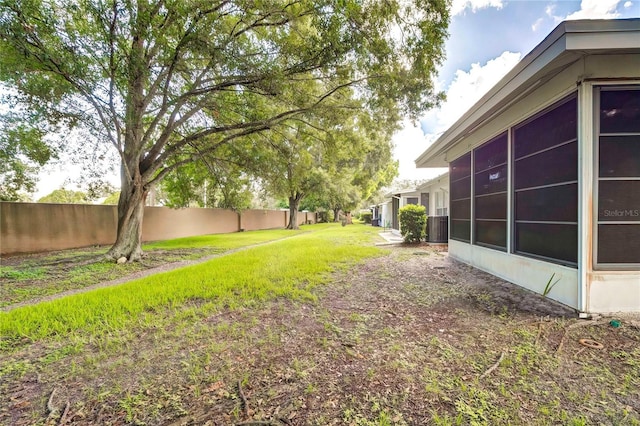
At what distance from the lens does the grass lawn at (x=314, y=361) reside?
1.86 m

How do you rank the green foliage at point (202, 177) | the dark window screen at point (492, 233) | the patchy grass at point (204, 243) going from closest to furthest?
the dark window screen at point (492, 233) < the green foliage at point (202, 177) < the patchy grass at point (204, 243)

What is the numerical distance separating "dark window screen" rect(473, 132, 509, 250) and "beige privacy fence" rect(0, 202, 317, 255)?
13253mm

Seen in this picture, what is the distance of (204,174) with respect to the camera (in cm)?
1149

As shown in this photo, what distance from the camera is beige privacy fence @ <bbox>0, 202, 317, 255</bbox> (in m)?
8.20

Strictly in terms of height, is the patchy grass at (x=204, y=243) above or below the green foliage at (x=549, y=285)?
below

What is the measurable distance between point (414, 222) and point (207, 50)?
8.67 metres

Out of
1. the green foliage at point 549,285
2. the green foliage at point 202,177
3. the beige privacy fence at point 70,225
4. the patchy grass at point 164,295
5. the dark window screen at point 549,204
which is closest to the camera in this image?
the patchy grass at point 164,295

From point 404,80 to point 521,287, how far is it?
4813 millimetres

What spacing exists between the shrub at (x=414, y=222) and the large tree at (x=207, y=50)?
4.38m

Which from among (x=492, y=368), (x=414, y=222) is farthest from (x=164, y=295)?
(x=414, y=222)

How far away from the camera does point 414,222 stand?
34.2 ft

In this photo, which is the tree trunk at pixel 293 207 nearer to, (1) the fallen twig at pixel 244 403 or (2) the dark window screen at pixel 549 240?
(2) the dark window screen at pixel 549 240

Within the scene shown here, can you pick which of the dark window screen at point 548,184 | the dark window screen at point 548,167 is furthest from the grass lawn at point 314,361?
the dark window screen at point 548,167

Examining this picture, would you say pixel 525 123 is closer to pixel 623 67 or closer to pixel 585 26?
pixel 623 67
